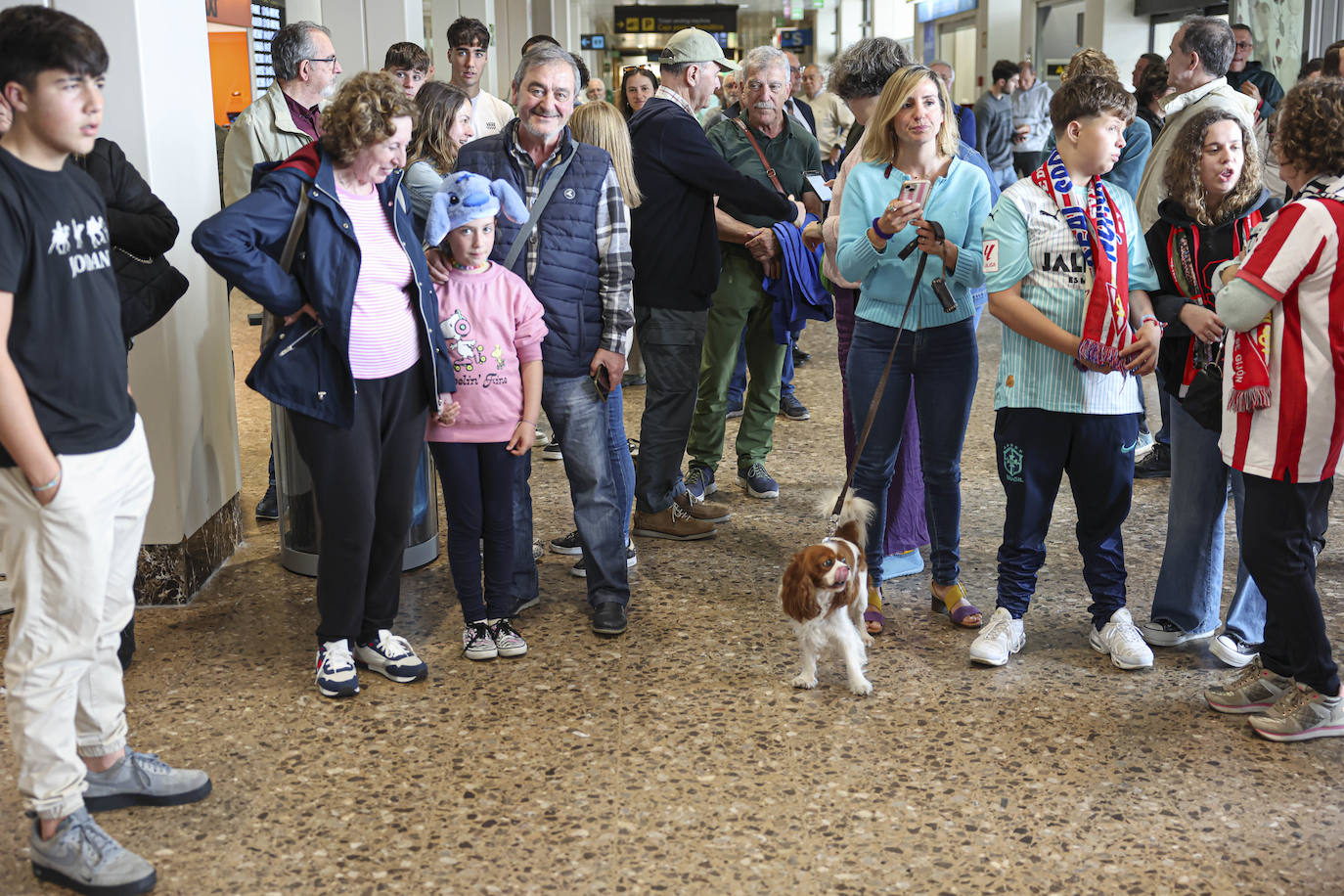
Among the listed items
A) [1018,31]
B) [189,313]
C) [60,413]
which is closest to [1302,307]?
[60,413]

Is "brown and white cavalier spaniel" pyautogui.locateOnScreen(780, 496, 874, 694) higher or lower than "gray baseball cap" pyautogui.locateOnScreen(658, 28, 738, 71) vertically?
lower

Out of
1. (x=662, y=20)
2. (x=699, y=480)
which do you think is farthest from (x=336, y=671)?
(x=662, y=20)

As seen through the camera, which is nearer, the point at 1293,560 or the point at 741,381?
the point at 1293,560

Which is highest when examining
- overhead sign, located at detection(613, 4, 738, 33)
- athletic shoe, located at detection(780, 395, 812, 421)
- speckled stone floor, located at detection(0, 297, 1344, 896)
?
overhead sign, located at detection(613, 4, 738, 33)

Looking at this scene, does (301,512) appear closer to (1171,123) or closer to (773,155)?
(773,155)

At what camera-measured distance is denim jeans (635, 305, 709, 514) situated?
178 inches

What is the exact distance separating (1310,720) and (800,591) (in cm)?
130

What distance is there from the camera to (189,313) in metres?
4.09

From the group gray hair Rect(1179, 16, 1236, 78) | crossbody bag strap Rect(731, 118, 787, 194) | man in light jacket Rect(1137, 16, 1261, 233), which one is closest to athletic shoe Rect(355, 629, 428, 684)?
crossbody bag strap Rect(731, 118, 787, 194)

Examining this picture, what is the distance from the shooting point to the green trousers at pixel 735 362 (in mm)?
5191

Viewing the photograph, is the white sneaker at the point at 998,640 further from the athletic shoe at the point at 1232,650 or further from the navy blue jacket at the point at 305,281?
the navy blue jacket at the point at 305,281

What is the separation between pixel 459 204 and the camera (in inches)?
131

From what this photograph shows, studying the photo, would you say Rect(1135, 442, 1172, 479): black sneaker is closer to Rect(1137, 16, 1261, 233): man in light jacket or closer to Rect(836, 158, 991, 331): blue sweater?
Rect(1137, 16, 1261, 233): man in light jacket

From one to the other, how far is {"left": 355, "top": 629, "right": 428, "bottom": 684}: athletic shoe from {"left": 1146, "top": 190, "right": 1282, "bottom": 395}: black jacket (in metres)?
2.25
